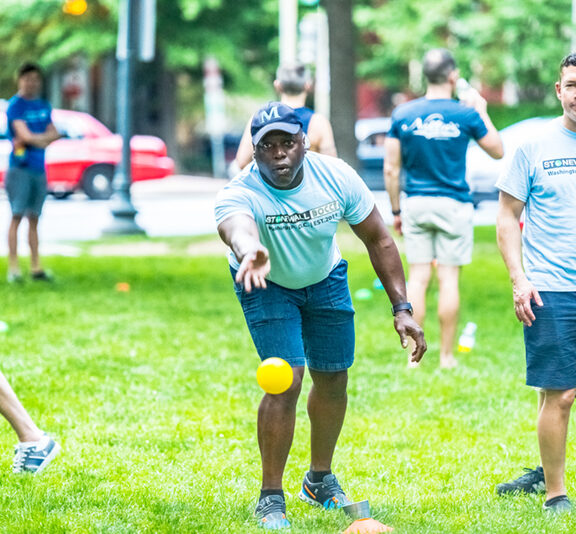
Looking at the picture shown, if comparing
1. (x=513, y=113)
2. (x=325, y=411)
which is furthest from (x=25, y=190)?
(x=513, y=113)

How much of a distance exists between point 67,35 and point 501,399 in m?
29.5

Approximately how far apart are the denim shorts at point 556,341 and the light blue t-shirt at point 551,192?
0.06m

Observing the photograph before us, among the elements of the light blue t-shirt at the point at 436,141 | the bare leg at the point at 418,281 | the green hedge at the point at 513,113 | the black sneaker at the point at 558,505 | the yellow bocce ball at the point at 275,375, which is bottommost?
the black sneaker at the point at 558,505

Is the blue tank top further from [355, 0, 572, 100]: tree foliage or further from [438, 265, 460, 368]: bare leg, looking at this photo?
[355, 0, 572, 100]: tree foliage

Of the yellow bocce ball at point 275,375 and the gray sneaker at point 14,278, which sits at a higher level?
the yellow bocce ball at point 275,375

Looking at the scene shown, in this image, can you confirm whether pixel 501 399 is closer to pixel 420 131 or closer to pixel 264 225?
pixel 420 131

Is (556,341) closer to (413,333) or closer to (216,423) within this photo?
(413,333)

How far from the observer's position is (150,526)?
4.47m

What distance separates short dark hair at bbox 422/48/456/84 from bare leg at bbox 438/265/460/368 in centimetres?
132

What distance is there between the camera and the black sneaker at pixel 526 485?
5062mm

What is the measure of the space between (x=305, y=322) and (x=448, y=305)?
3.29 metres

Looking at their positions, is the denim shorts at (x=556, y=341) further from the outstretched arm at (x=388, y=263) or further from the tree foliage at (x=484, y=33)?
the tree foliage at (x=484, y=33)

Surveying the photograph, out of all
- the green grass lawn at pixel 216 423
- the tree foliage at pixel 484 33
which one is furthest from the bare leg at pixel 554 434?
the tree foliage at pixel 484 33

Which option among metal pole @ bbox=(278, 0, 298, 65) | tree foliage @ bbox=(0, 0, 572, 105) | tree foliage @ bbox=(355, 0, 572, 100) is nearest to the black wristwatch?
metal pole @ bbox=(278, 0, 298, 65)
